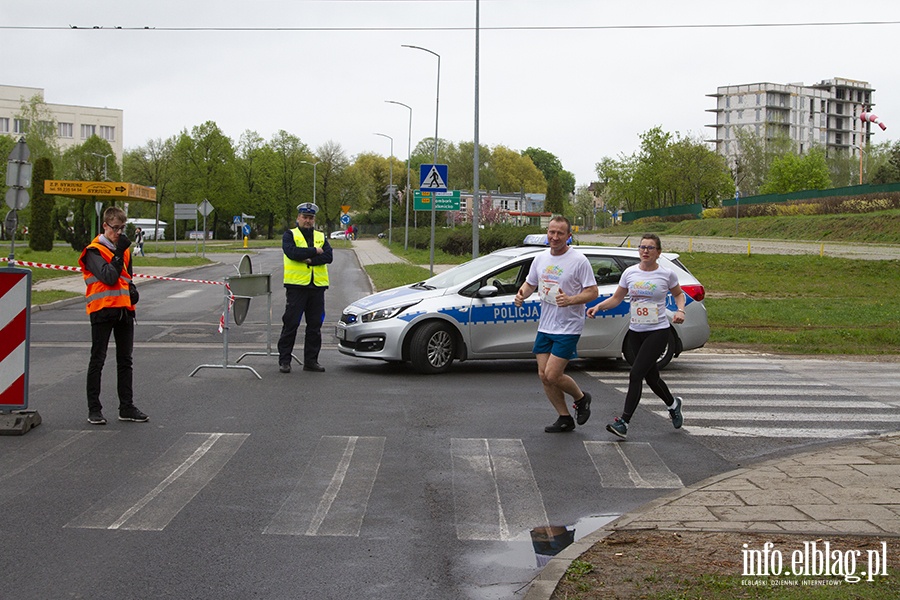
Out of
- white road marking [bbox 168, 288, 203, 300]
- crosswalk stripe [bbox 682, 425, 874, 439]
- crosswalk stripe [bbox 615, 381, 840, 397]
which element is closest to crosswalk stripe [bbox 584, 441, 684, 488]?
crosswalk stripe [bbox 682, 425, 874, 439]

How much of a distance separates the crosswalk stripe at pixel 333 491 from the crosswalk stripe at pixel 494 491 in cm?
64

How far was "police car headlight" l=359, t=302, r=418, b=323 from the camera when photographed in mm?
12664

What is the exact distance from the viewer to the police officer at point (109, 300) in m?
9.02

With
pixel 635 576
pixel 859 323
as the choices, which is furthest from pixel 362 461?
pixel 859 323

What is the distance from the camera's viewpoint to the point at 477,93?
29500 mm

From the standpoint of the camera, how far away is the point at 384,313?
12703 millimetres

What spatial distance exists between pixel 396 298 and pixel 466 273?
3.64ft

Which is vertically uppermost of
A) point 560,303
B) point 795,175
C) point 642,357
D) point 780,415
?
point 795,175

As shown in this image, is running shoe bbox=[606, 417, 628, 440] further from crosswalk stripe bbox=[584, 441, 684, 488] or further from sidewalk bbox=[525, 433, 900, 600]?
sidewalk bbox=[525, 433, 900, 600]

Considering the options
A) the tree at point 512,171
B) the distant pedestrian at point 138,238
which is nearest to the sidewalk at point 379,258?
the distant pedestrian at point 138,238

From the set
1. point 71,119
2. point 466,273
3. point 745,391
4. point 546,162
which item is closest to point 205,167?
point 71,119

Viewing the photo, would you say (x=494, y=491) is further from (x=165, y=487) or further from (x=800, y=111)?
(x=800, y=111)

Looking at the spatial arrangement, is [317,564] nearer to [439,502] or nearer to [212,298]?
[439,502]

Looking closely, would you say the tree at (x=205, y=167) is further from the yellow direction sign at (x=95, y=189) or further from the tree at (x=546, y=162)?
the tree at (x=546, y=162)
